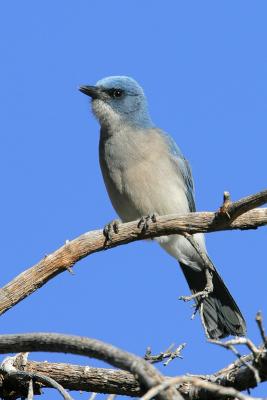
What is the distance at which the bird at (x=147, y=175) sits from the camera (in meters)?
8.98

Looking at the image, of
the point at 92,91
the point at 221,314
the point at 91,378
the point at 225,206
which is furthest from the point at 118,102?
the point at 91,378

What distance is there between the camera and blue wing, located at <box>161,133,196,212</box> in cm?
966

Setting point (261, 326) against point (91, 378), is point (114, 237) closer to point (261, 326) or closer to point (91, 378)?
point (91, 378)

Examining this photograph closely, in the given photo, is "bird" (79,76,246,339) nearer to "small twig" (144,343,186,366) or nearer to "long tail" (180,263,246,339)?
"long tail" (180,263,246,339)

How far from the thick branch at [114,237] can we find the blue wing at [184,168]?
2.68m

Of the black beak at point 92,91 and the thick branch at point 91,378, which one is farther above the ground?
the black beak at point 92,91

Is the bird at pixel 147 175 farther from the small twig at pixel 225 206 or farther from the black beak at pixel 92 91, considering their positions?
the small twig at pixel 225 206

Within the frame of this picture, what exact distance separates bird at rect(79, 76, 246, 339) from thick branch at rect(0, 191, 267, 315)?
1986mm

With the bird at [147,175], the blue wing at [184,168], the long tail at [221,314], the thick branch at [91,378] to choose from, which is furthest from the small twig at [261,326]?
the blue wing at [184,168]

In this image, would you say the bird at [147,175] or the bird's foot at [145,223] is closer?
the bird's foot at [145,223]

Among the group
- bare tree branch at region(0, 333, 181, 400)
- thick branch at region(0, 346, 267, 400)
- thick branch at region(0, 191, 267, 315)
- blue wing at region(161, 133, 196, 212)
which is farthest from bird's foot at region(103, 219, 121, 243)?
blue wing at region(161, 133, 196, 212)

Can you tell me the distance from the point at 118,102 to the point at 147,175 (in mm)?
1324

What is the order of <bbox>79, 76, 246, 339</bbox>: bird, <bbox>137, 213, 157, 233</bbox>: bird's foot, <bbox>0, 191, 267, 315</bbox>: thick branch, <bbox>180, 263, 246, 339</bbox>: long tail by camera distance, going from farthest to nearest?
<bbox>79, 76, 246, 339</bbox>: bird, <bbox>180, 263, 246, 339</bbox>: long tail, <bbox>137, 213, 157, 233</bbox>: bird's foot, <bbox>0, 191, 267, 315</bbox>: thick branch

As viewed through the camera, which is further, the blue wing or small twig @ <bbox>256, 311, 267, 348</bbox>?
the blue wing
